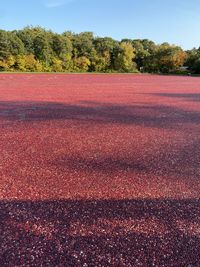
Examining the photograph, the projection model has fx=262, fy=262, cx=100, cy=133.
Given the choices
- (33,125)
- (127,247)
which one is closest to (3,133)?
(33,125)

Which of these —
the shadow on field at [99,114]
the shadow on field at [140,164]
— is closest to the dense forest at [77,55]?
the shadow on field at [99,114]

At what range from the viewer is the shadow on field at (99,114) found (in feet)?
31.9

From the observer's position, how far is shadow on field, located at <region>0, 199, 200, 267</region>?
279cm

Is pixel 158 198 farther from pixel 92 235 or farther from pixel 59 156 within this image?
pixel 59 156

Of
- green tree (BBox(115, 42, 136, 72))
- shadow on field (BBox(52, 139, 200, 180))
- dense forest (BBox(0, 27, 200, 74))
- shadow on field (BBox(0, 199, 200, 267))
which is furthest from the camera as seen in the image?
green tree (BBox(115, 42, 136, 72))

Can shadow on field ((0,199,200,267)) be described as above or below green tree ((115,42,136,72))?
below

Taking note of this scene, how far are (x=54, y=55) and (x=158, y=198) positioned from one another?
55.8 metres

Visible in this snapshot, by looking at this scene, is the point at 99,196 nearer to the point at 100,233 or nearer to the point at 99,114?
the point at 100,233

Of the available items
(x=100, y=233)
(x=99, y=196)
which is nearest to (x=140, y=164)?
(x=99, y=196)

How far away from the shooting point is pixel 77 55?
196 ft

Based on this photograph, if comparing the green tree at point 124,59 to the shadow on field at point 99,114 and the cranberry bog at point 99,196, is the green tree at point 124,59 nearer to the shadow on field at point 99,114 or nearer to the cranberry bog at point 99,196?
the shadow on field at point 99,114

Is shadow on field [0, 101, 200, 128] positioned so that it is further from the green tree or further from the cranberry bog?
the green tree

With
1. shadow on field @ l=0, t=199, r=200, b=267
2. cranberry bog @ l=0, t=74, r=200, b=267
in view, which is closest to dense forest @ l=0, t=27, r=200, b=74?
cranberry bog @ l=0, t=74, r=200, b=267

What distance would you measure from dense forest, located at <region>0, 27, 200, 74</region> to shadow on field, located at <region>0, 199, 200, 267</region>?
49.2m
